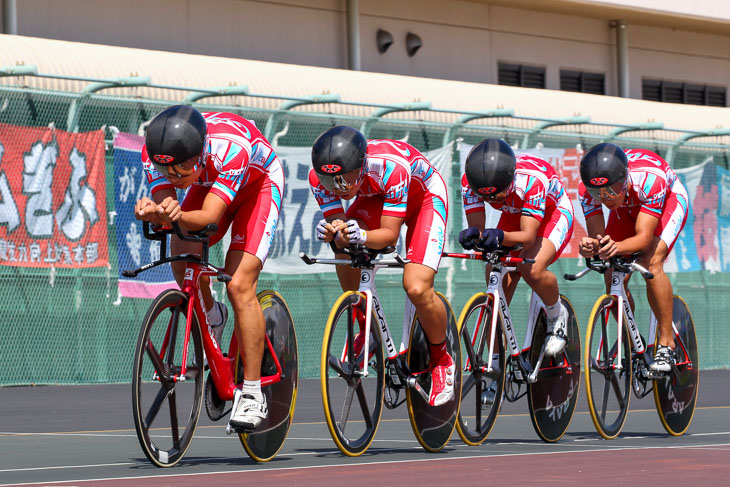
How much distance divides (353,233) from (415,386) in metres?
1.12

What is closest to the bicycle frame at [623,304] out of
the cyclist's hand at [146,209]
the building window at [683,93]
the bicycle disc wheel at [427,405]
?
the bicycle disc wheel at [427,405]

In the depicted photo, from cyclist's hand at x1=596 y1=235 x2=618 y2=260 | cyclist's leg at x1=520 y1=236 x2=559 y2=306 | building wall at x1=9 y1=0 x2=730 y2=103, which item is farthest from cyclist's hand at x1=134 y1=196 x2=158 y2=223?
building wall at x1=9 y1=0 x2=730 y2=103

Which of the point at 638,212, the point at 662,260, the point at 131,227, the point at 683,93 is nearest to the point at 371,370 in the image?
the point at 638,212

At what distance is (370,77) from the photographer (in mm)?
21875

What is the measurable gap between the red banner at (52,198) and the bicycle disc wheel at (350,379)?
693 cm

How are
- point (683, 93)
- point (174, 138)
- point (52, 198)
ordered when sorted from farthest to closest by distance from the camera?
point (683, 93) → point (52, 198) → point (174, 138)

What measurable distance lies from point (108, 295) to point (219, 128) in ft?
25.9

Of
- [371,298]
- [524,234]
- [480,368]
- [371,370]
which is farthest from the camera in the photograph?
[524,234]

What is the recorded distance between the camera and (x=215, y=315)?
7.84m

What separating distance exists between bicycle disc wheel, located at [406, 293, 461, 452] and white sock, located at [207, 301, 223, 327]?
1259 millimetres

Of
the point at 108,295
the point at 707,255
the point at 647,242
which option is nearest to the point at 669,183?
the point at 647,242

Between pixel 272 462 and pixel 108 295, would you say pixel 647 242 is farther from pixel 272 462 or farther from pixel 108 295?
pixel 108 295

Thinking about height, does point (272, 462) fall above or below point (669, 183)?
below

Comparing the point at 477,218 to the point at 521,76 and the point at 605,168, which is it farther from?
the point at 521,76
